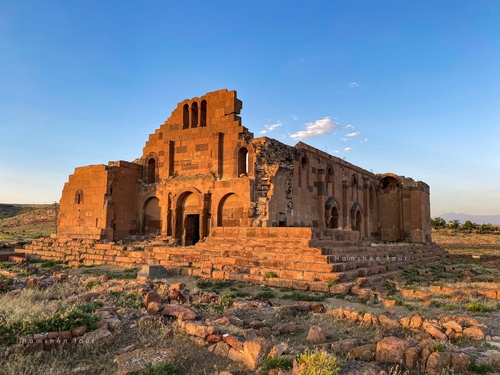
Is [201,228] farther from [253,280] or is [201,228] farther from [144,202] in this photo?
[253,280]

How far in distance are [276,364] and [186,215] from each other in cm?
1679

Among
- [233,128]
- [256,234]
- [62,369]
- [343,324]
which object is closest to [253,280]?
[256,234]

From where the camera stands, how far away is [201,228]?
62.8 ft

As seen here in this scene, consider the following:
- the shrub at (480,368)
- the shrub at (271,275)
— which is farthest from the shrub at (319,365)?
the shrub at (271,275)

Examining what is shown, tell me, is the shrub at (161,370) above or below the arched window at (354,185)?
below

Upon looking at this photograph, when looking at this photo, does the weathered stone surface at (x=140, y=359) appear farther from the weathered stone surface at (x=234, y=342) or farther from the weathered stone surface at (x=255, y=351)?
the weathered stone surface at (x=255, y=351)

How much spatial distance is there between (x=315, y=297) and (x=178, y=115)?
51.1 feet

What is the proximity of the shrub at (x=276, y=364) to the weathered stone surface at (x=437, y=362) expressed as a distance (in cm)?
157

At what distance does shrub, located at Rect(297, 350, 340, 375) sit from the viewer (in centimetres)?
375

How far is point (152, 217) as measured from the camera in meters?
21.6

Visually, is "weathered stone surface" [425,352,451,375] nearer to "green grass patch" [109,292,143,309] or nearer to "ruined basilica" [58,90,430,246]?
"green grass patch" [109,292,143,309]

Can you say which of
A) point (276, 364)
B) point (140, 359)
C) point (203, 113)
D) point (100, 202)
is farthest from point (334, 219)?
point (140, 359)

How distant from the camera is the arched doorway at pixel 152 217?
840 inches

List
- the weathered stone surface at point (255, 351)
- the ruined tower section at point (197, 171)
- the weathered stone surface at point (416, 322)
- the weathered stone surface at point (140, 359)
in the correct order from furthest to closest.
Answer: the ruined tower section at point (197, 171) → the weathered stone surface at point (416, 322) → the weathered stone surface at point (255, 351) → the weathered stone surface at point (140, 359)
